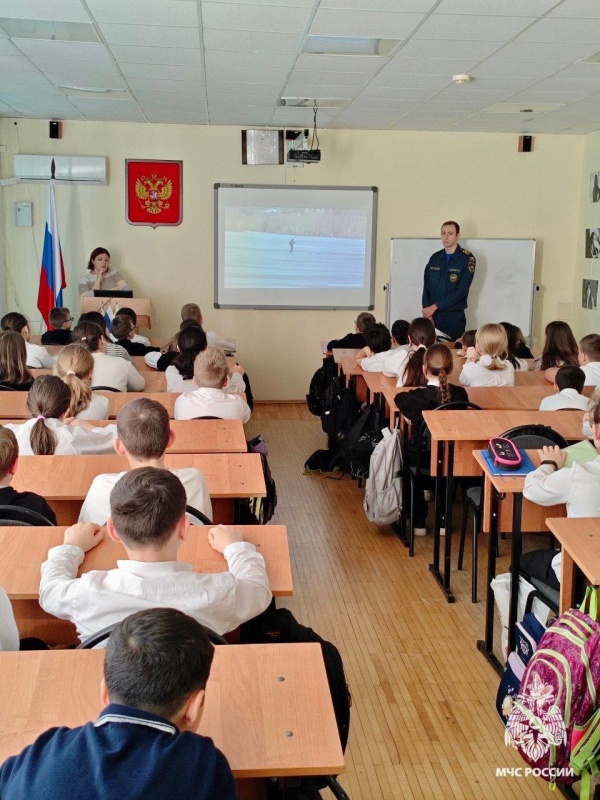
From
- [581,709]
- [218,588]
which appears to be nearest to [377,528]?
[581,709]

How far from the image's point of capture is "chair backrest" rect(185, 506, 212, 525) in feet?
8.69

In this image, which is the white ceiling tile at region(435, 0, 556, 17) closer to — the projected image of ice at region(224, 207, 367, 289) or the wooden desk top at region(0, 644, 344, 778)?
the wooden desk top at region(0, 644, 344, 778)

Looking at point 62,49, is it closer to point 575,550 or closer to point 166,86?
point 166,86

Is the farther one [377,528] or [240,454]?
[377,528]

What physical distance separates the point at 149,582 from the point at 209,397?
2.51 m

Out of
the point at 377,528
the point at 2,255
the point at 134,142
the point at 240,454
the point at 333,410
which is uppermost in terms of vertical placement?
the point at 134,142

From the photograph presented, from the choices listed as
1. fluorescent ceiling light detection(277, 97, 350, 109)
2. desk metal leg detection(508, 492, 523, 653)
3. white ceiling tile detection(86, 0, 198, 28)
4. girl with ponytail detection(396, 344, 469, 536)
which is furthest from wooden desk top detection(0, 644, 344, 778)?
fluorescent ceiling light detection(277, 97, 350, 109)

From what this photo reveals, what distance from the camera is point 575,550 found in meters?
2.50

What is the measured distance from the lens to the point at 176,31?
4781 mm

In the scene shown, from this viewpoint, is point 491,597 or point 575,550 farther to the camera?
point 491,597

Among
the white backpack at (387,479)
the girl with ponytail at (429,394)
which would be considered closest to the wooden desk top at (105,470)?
the girl with ponytail at (429,394)

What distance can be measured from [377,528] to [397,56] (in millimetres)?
2935

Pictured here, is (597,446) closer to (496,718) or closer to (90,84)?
(496,718)

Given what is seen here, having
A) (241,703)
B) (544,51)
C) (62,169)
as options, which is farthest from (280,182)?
(241,703)
